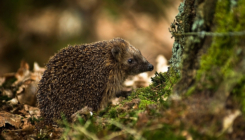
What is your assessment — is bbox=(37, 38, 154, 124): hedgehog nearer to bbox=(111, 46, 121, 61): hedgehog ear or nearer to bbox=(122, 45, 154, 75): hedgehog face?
bbox=(111, 46, 121, 61): hedgehog ear

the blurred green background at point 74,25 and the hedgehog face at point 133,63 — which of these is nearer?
the hedgehog face at point 133,63

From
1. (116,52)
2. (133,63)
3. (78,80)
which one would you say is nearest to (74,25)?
(133,63)

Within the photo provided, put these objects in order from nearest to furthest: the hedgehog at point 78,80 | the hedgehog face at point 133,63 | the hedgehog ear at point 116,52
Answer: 1. the hedgehog at point 78,80
2. the hedgehog ear at point 116,52
3. the hedgehog face at point 133,63

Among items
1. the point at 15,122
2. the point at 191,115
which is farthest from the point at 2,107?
the point at 191,115

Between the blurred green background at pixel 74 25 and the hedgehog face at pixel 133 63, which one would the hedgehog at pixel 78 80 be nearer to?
the hedgehog face at pixel 133 63

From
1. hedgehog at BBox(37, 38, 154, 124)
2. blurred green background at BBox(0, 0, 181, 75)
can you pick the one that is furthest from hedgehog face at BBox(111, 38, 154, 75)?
blurred green background at BBox(0, 0, 181, 75)

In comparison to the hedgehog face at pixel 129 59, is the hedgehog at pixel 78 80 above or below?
below

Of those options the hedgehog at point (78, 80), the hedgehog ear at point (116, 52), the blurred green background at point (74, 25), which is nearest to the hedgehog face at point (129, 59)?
the hedgehog ear at point (116, 52)

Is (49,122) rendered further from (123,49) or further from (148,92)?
(123,49)
